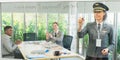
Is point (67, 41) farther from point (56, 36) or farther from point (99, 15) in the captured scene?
point (99, 15)

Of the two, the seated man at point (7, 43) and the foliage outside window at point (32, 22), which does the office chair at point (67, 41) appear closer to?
the foliage outside window at point (32, 22)

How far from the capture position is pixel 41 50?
2.92m

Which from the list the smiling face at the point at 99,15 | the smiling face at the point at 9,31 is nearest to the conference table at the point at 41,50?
the smiling face at the point at 9,31

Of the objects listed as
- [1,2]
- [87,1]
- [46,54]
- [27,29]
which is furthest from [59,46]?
[1,2]

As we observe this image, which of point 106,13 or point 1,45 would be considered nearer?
point 106,13

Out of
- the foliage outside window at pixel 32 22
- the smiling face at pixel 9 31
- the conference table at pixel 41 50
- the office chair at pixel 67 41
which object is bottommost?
Result: the conference table at pixel 41 50

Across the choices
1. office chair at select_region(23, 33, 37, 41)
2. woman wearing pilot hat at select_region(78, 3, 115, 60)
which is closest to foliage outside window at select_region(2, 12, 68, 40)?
office chair at select_region(23, 33, 37, 41)

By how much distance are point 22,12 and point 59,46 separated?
0.61 m

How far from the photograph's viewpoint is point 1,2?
2.91 meters

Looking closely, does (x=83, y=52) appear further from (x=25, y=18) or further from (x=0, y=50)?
(x=0, y=50)

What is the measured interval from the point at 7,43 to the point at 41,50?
46 centimetres

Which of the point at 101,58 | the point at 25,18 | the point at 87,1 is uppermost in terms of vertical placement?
the point at 87,1

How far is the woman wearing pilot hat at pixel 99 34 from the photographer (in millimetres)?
2766

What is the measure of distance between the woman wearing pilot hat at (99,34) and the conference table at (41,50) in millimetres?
228
